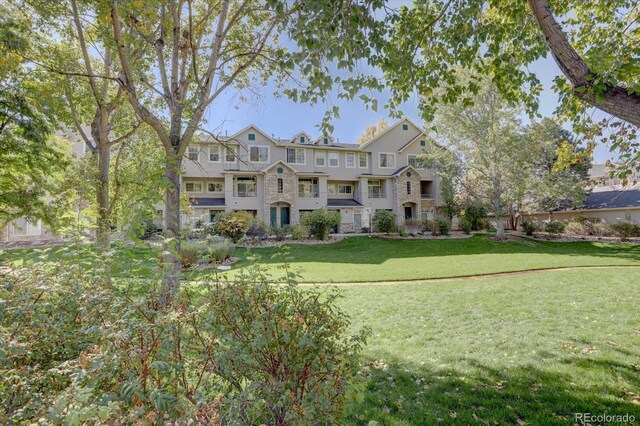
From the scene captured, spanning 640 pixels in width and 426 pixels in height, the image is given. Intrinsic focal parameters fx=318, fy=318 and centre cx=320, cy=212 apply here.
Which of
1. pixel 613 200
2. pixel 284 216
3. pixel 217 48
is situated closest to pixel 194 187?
pixel 284 216

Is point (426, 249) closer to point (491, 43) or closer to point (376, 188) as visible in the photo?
point (376, 188)

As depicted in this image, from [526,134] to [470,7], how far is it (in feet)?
71.8

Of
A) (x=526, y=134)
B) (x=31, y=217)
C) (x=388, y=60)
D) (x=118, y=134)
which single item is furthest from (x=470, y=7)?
(x=526, y=134)

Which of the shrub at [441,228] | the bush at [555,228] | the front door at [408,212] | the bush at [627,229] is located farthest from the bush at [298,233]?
the bush at [627,229]

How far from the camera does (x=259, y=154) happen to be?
28094 millimetres

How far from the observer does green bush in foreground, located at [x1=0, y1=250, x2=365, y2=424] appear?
163cm

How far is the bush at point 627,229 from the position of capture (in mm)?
23734

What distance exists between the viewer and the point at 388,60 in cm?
525

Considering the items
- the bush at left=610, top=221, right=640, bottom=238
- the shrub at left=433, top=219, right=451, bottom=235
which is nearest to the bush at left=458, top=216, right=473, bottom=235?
the shrub at left=433, top=219, right=451, bottom=235

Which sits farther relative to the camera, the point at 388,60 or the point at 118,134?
the point at 118,134

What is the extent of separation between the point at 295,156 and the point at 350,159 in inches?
220

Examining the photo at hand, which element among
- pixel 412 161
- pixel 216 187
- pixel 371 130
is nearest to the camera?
pixel 216 187

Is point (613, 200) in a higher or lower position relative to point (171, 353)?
higher

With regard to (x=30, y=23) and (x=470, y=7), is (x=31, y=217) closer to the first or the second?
(x=30, y=23)
